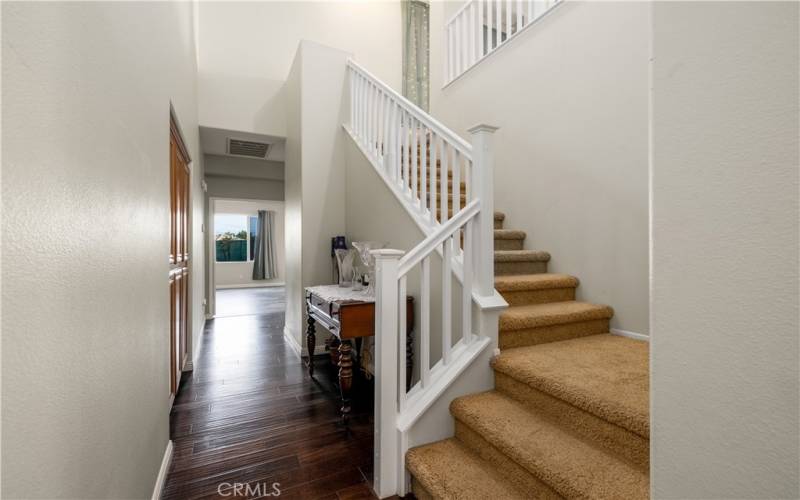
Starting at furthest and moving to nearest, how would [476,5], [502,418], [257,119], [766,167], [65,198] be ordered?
1. [257,119]
2. [476,5]
3. [502,418]
4. [65,198]
5. [766,167]

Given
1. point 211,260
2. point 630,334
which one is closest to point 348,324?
point 630,334

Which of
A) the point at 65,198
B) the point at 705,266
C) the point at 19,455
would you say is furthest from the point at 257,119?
the point at 705,266

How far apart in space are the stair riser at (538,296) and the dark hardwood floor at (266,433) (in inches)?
48.0

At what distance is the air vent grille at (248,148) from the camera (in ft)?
15.4

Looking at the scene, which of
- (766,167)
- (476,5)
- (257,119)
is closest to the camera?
(766,167)

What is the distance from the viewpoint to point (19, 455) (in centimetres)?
56

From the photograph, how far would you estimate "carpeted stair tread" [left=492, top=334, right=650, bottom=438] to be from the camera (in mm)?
1329

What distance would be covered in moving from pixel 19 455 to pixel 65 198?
47 centimetres

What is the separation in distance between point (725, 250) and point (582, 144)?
7.82ft

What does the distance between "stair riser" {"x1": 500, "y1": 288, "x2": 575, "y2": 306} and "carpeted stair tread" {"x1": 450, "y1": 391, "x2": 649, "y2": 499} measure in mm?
741

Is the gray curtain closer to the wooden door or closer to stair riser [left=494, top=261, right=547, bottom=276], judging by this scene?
the wooden door

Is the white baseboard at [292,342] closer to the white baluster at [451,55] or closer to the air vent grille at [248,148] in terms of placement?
the air vent grille at [248,148]

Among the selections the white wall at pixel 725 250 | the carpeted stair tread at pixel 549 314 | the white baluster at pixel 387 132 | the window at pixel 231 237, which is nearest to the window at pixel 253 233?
the window at pixel 231 237

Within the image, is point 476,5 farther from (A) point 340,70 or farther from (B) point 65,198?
(B) point 65,198
